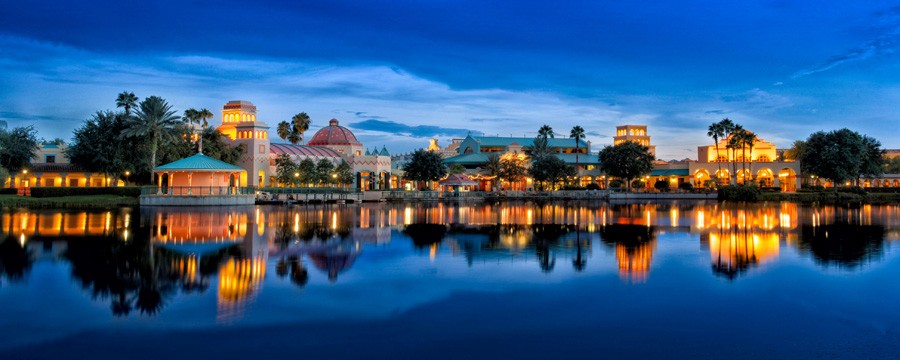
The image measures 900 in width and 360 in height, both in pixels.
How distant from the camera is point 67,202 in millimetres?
49500

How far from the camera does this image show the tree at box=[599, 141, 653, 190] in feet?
273

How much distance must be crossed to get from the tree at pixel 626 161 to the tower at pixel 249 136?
4181 cm

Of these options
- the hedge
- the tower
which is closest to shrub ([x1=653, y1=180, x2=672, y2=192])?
the tower

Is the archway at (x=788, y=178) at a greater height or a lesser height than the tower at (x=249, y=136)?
lesser

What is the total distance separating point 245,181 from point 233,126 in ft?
21.7

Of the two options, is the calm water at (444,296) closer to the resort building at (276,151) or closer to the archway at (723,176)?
the resort building at (276,151)

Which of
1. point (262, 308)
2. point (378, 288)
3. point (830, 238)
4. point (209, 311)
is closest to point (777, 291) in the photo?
point (378, 288)

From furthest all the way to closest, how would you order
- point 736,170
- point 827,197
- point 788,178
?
1. point 736,170
2. point 788,178
3. point 827,197

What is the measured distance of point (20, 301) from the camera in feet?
43.9

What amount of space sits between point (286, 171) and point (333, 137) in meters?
17.0

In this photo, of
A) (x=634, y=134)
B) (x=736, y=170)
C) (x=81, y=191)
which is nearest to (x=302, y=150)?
(x=81, y=191)

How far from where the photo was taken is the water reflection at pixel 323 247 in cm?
1588

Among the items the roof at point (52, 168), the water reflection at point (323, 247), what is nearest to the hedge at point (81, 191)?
the roof at point (52, 168)

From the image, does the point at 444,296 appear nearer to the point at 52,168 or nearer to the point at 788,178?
the point at 52,168
